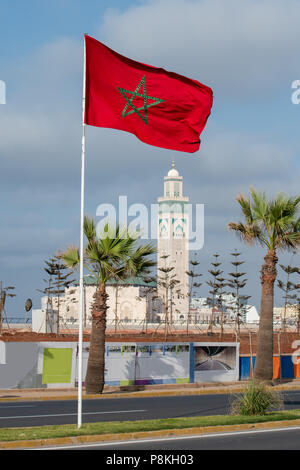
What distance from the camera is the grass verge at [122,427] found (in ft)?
42.7

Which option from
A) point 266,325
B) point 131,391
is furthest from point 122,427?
point 266,325

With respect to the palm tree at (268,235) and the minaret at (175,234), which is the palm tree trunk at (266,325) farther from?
the minaret at (175,234)

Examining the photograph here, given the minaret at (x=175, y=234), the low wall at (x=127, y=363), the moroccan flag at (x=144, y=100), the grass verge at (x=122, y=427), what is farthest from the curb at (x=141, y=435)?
the minaret at (x=175, y=234)

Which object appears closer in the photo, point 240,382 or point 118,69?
point 118,69

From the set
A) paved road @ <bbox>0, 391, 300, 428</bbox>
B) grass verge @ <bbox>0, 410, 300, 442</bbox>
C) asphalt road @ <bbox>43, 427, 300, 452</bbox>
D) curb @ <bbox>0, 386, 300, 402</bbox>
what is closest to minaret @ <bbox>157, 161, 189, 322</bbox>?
curb @ <bbox>0, 386, 300, 402</bbox>

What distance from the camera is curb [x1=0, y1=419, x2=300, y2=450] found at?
1228 cm

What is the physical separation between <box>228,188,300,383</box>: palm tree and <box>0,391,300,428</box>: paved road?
4.75 metres

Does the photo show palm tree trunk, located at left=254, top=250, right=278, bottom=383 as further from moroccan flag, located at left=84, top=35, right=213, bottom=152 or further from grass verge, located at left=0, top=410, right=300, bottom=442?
moroccan flag, located at left=84, top=35, right=213, bottom=152

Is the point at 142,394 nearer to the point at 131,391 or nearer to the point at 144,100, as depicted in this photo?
the point at 131,391

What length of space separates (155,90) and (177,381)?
1762 centimetres

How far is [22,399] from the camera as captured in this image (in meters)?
24.9

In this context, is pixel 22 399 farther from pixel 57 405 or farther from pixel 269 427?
pixel 269 427

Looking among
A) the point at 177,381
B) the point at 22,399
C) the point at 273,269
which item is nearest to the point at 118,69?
the point at 22,399

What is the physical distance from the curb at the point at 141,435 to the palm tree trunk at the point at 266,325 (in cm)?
1388
